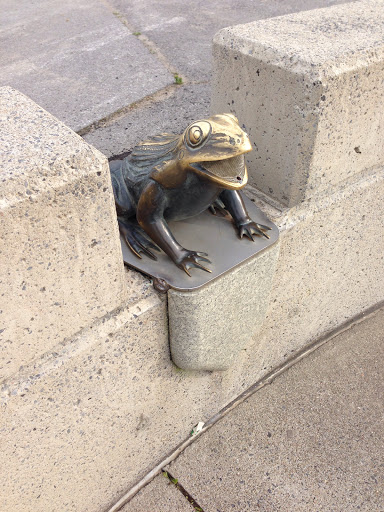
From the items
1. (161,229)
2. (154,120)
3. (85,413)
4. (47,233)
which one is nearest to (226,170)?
(161,229)

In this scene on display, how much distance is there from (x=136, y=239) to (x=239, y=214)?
34cm

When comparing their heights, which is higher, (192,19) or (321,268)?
(192,19)

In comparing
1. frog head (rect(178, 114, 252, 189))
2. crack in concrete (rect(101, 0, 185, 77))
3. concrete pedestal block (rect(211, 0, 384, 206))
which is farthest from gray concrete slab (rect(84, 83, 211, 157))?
frog head (rect(178, 114, 252, 189))

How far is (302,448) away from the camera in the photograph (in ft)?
6.10

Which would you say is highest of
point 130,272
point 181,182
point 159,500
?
point 181,182

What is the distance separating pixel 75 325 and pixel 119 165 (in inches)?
22.3

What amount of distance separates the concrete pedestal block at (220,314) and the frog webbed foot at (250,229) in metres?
0.06

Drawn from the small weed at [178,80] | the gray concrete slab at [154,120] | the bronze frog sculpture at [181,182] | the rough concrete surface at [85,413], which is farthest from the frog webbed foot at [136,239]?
the small weed at [178,80]

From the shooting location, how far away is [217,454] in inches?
72.4

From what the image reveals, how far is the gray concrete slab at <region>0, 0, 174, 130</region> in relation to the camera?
2.35 meters

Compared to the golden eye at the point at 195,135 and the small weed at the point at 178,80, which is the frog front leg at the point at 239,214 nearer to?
the golden eye at the point at 195,135

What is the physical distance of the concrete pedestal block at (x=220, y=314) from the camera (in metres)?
1.38

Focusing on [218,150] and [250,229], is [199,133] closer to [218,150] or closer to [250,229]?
[218,150]

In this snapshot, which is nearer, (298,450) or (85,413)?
(85,413)
